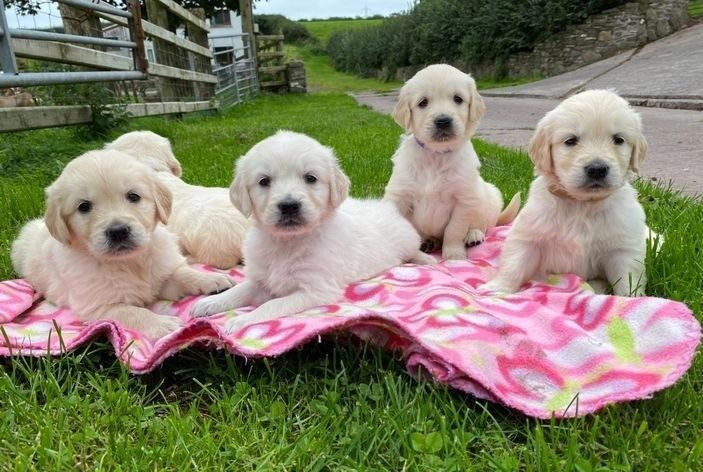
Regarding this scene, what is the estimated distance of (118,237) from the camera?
247cm

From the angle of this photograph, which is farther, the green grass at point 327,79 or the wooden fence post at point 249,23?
the green grass at point 327,79

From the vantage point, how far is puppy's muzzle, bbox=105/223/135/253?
8.05ft

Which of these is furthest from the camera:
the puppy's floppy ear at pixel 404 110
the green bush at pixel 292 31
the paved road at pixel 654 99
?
the green bush at pixel 292 31

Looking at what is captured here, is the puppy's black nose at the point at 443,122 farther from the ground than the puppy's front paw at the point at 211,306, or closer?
farther from the ground

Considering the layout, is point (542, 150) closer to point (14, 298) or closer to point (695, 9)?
point (14, 298)

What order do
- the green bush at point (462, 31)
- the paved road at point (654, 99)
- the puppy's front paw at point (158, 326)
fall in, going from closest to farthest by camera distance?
1. the puppy's front paw at point (158, 326)
2. the paved road at point (654, 99)
3. the green bush at point (462, 31)

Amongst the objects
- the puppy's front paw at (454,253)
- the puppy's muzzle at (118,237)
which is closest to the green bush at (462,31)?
the puppy's front paw at (454,253)

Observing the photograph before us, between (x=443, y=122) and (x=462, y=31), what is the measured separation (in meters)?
21.7

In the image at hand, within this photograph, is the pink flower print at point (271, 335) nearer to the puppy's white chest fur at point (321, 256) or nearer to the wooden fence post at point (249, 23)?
the puppy's white chest fur at point (321, 256)

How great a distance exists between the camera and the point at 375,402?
180 centimetres

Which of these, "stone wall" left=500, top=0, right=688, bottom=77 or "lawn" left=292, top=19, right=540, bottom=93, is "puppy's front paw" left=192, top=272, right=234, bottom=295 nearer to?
"stone wall" left=500, top=0, right=688, bottom=77

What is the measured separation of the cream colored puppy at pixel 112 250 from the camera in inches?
97.7

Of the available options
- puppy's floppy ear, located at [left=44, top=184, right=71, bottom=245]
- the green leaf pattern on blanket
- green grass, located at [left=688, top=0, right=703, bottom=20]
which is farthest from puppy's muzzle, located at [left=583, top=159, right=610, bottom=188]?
green grass, located at [left=688, top=0, right=703, bottom=20]

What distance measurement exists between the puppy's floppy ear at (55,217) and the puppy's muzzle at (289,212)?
97 cm
